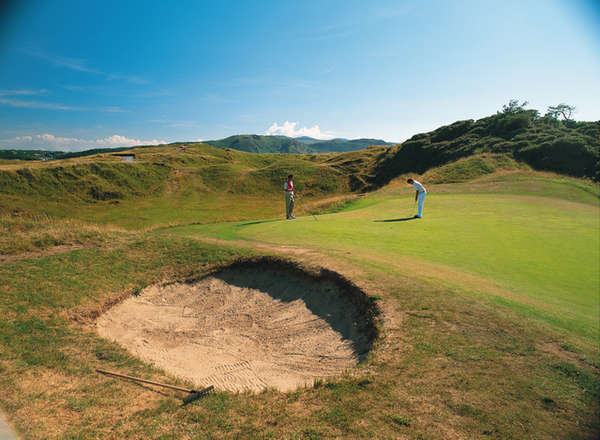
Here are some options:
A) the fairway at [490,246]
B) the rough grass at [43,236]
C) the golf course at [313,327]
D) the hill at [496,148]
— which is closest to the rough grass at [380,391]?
the golf course at [313,327]

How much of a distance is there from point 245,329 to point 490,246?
8.83 meters

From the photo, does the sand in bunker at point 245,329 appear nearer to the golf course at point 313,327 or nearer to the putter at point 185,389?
the golf course at point 313,327

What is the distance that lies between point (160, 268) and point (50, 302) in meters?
3.39

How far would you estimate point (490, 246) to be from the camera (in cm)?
1035

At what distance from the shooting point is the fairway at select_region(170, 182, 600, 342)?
6.98 meters

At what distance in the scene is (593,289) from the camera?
7.18 m

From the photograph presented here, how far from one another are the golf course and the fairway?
0.07 m

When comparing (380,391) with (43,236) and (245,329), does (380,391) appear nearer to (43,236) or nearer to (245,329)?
(245,329)

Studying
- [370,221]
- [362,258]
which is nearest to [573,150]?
[370,221]

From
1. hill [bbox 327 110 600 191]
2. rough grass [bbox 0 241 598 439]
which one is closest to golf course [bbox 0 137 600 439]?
rough grass [bbox 0 241 598 439]

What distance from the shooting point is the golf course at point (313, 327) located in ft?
13.5

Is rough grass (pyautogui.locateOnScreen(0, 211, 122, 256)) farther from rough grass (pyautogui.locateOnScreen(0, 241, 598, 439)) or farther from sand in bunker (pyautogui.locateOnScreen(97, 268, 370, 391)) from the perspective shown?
rough grass (pyautogui.locateOnScreen(0, 241, 598, 439))

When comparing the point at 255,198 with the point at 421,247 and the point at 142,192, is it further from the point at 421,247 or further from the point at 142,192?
the point at 421,247

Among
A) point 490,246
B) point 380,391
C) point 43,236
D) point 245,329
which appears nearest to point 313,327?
point 245,329
